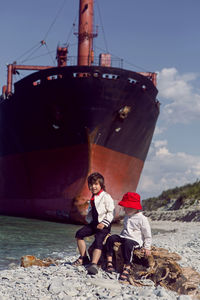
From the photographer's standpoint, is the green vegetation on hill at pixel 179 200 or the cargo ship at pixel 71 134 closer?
the cargo ship at pixel 71 134

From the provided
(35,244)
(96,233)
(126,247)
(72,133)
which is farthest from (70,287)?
(72,133)

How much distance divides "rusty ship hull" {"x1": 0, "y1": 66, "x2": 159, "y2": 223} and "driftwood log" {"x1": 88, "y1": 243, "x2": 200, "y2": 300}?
32.1 feet

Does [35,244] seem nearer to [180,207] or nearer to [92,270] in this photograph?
[92,270]

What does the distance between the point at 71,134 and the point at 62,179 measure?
1.96 metres

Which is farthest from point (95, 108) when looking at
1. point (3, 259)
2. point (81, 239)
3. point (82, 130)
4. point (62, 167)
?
point (81, 239)

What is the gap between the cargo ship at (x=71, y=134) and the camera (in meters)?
15.0

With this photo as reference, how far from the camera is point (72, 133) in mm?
15211

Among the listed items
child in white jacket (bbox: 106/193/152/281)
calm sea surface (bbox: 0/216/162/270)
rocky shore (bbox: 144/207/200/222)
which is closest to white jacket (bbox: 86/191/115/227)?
child in white jacket (bbox: 106/193/152/281)

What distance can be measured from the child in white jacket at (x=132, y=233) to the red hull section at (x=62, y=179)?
9.82 meters

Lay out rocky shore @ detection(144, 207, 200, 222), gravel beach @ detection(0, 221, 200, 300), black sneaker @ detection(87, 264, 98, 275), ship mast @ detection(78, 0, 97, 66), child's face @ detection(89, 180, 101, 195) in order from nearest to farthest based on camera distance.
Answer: gravel beach @ detection(0, 221, 200, 300) < black sneaker @ detection(87, 264, 98, 275) < child's face @ detection(89, 180, 101, 195) < rocky shore @ detection(144, 207, 200, 222) < ship mast @ detection(78, 0, 97, 66)

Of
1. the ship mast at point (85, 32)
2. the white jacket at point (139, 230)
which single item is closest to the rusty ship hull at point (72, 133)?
the ship mast at point (85, 32)

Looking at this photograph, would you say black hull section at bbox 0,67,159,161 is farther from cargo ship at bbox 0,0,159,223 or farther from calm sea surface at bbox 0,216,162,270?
calm sea surface at bbox 0,216,162,270

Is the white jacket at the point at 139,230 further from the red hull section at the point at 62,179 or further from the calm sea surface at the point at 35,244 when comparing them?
the red hull section at the point at 62,179

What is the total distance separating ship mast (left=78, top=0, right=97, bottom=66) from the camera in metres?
18.9
